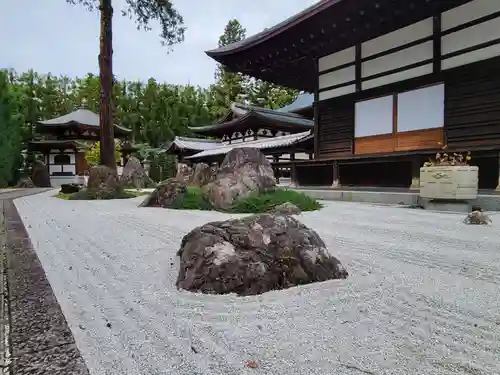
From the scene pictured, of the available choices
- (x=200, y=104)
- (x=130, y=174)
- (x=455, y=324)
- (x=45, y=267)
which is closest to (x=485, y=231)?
(x=455, y=324)

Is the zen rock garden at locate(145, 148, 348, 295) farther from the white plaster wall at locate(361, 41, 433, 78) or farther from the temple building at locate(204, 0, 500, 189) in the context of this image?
the white plaster wall at locate(361, 41, 433, 78)

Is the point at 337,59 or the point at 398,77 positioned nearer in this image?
the point at 398,77

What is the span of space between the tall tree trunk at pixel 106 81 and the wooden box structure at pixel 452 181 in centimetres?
805

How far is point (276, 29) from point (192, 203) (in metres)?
4.24

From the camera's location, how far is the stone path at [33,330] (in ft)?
3.41

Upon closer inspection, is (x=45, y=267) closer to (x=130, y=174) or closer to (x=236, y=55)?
(x=236, y=55)

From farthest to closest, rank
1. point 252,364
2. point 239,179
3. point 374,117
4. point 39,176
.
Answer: point 39,176
point 374,117
point 239,179
point 252,364

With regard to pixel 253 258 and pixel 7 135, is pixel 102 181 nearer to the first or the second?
pixel 253 258

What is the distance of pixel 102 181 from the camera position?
932cm

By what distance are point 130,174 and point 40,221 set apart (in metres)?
12.4

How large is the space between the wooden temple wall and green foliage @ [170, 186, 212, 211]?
3.90m

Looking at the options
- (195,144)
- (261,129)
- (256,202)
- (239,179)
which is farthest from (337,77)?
(195,144)

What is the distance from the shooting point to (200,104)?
35125mm

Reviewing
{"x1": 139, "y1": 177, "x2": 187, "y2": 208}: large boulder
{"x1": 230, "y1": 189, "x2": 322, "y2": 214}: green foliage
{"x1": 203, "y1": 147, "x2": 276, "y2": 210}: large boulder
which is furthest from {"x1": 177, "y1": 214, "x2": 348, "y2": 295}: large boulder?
{"x1": 139, "y1": 177, "x2": 187, "y2": 208}: large boulder
